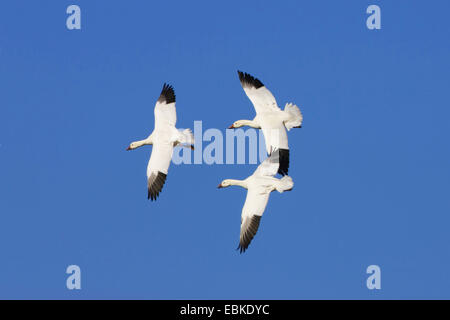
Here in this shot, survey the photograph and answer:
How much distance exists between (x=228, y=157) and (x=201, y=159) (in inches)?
31.8

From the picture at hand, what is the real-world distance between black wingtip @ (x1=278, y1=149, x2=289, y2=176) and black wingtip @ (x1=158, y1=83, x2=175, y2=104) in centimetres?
345

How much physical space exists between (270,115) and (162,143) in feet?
9.50

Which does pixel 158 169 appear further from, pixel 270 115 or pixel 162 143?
pixel 270 115

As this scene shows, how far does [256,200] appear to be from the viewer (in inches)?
1078

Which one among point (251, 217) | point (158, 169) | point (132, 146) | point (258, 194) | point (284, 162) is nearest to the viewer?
point (251, 217)

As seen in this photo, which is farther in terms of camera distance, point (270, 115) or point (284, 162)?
point (270, 115)

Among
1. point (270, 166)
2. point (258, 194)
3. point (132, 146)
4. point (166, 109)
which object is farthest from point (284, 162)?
point (132, 146)

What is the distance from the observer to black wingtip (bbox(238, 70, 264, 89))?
2864 centimetres

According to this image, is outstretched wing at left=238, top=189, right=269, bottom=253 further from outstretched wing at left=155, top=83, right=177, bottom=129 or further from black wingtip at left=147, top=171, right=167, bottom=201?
outstretched wing at left=155, top=83, right=177, bottom=129

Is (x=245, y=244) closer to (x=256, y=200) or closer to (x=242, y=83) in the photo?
(x=256, y=200)

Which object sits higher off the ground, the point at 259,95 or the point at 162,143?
the point at 259,95

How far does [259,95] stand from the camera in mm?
28562

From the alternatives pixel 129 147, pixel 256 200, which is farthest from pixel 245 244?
pixel 129 147
